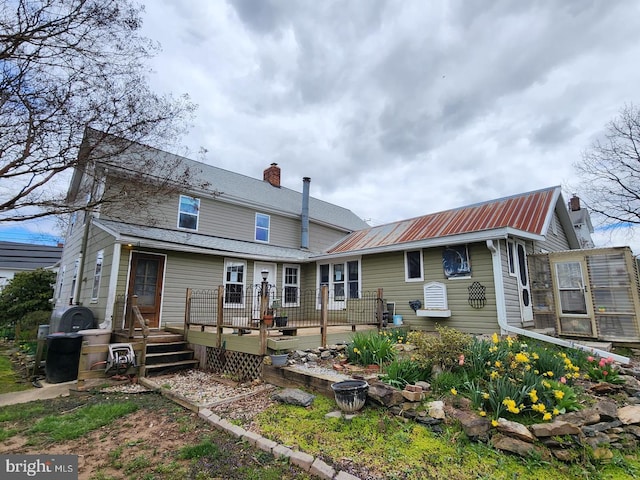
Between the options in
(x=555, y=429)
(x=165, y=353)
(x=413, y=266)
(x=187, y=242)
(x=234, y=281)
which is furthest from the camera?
(x=234, y=281)

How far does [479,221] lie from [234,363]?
8.67m

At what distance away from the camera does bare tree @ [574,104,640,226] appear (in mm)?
14156

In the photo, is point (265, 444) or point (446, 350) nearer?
point (265, 444)

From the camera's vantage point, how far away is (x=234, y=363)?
685 centimetres

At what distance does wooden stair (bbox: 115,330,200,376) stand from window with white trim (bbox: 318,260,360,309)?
18.6 feet

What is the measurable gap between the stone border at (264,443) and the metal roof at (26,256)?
85.4ft

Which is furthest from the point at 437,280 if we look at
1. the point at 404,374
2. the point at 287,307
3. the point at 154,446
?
the point at 154,446

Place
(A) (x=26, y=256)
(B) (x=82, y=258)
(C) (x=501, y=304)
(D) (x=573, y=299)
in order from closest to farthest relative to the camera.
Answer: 1. (C) (x=501, y=304)
2. (D) (x=573, y=299)
3. (B) (x=82, y=258)
4. (A) (x=26, y=256)

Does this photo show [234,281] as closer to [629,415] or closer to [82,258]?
[82,258]

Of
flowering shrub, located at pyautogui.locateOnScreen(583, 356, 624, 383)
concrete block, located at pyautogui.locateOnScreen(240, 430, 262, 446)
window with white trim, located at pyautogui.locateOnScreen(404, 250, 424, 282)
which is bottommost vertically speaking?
concrete block, located at pyautogui.locateOnScreen(240, 430, 262, 446)

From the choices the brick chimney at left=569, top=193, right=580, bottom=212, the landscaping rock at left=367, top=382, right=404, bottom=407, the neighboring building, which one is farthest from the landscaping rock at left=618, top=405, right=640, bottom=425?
the neighboring building

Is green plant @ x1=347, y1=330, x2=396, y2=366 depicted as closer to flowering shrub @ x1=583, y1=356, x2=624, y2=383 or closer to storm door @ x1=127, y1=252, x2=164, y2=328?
flowering shrub @ x1=583, y1=356, x2=624, y2=383

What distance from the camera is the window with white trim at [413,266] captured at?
9730mm

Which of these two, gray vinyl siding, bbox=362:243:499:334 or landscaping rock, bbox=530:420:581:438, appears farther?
gray vinyl siding, bbox=362:243:499:334
